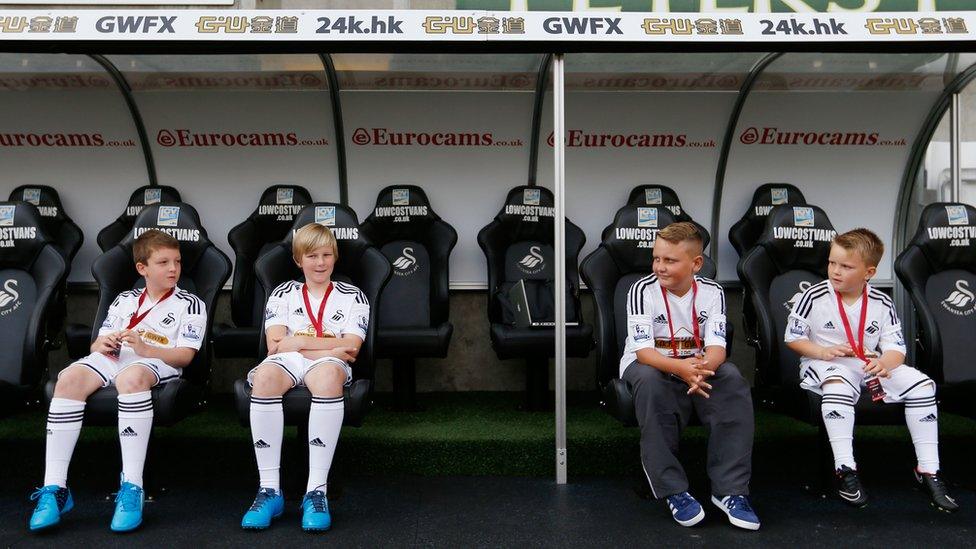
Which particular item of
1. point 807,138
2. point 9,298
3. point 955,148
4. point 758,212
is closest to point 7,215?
point 9,298

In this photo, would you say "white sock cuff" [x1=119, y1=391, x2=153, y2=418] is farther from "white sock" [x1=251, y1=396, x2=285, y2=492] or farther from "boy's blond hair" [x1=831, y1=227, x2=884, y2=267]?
"boy's blond hair" [x1=831, y1=227, x2=884, y2=267]

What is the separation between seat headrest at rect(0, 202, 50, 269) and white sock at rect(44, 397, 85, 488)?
1.13 meters

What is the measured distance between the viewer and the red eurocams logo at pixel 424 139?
4.66 meters

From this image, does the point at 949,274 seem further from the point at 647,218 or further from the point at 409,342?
the point at 409,342

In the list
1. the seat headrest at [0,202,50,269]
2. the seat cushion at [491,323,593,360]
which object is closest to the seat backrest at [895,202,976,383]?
the seat cushion at [491,323,593,360]

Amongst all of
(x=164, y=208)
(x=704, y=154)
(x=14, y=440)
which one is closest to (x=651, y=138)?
(x=704, y=154)

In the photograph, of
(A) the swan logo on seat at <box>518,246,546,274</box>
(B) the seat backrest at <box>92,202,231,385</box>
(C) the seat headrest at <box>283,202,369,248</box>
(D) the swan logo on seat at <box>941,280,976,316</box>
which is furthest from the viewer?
(A) the swan logo on seat at <box>518,246,546,274</box>

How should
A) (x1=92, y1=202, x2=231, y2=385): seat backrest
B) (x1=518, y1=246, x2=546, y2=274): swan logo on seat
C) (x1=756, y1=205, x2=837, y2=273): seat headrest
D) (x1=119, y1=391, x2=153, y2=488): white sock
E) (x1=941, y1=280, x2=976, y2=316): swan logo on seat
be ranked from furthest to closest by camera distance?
(x1=518, y1=246, x2=546, y2=274): swan logo on seat → (x1=756, y1=205, x2=837, y2=273): seat headrest → (x1=941, y1=280, x2=976, y2=316): swan logo on seat → (x1=92, y1=202, x2=231, y2=385): seat backrest → (x1=119, y1=391, x2=153, y2=488): white sock

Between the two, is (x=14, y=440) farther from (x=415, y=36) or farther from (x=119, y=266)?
(x=415, y=36)

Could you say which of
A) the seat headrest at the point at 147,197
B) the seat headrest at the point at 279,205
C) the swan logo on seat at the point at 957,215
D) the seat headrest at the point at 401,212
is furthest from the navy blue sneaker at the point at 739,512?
the seat headrest at the point at 147,197

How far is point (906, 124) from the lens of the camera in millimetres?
4625

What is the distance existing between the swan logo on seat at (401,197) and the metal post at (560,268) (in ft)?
4.66

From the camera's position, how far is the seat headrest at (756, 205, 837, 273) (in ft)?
12.4

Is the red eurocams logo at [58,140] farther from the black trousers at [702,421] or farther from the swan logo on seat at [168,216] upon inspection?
the black trousers at [702,421]
